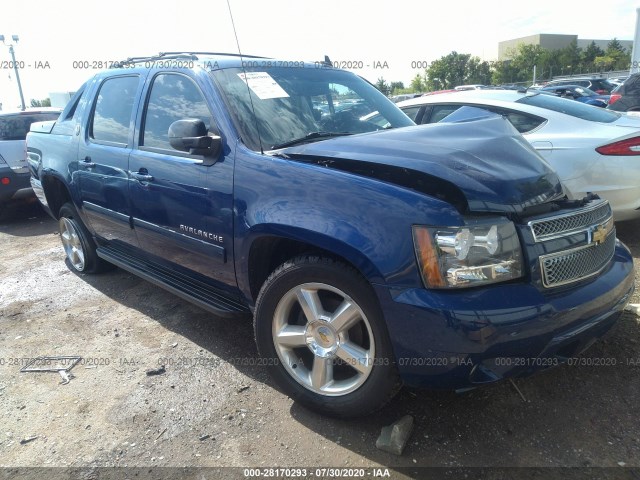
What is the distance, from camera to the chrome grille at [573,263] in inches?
82.5

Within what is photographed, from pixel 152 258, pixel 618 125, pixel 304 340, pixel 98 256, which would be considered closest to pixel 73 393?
pixel 152 258

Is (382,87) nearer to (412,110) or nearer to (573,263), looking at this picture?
(412,110)

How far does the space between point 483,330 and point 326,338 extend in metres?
0.82

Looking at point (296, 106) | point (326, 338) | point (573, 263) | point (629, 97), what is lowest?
point (326, 338)

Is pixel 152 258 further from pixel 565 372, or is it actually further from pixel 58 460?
pixel 565 372

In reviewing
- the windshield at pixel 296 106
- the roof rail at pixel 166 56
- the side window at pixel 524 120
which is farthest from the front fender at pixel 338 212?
the side window at pixel 524 120

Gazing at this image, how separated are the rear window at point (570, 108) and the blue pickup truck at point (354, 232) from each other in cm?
223

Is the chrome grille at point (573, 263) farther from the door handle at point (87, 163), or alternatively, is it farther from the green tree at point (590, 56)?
the green tree at point (590, 56)

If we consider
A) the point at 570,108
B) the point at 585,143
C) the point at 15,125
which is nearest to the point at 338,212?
the point at 585,143

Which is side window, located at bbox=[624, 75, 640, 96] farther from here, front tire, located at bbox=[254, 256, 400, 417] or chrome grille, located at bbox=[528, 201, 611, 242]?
front tire, located at bbox=[254, 256, 400, 417]

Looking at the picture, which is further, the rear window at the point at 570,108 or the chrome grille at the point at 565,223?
the rear window at the point at 570,108

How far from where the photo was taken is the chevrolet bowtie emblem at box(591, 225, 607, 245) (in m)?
2.35

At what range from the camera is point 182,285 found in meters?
3.37

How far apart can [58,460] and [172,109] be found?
222cm
